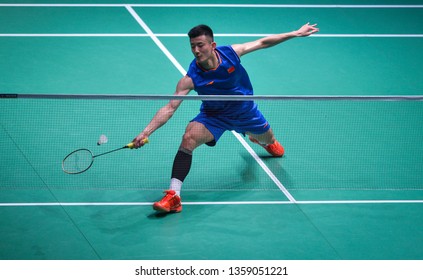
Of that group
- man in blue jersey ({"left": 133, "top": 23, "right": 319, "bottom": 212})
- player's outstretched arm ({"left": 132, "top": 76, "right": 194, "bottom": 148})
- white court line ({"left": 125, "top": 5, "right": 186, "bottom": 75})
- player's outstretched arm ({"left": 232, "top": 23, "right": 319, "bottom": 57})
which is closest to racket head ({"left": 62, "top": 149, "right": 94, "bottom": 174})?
player's outstretched arm ({"left": 132, "top": 76, "right": 194, "bottom": 148})

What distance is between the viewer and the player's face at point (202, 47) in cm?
786

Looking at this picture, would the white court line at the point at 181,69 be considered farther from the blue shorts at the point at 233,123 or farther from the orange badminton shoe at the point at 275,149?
the blue shorts at the point at 233,123

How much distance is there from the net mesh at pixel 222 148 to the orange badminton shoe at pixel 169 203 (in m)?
0.54

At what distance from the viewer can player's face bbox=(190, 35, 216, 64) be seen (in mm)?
7860

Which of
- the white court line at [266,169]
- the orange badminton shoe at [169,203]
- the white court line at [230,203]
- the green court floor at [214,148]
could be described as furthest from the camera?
the white court line at [266,169]

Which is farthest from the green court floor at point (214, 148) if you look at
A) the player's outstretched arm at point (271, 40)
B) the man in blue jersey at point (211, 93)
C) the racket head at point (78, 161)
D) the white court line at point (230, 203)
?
the player's outstretched arm at point (271, 40)

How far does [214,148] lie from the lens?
9.46 m

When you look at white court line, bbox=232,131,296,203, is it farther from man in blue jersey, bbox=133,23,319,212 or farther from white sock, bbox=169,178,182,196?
white sock, bbox=169,178,182,196

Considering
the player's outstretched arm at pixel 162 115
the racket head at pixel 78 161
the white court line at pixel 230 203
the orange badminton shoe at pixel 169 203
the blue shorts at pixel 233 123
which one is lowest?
the white court line at pixel 230 203

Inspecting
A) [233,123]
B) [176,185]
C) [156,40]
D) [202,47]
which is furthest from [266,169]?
[156,40]

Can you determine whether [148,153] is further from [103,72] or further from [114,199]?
[103,72]

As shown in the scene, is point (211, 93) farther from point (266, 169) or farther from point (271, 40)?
point (266, 169)

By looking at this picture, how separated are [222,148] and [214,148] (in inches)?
3.9

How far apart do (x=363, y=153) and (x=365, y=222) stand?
5.01ft
